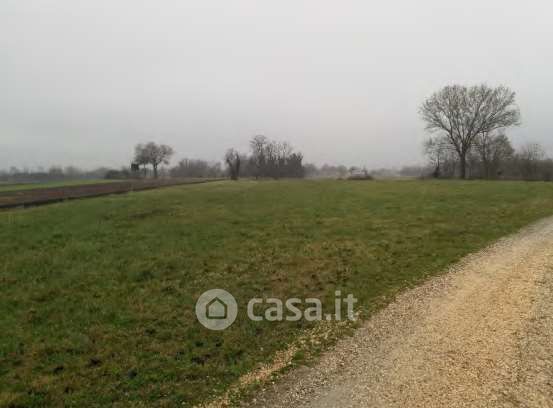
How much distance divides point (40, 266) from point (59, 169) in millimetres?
150589

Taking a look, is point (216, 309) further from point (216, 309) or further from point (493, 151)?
point (493, 151)

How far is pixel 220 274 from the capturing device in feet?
30.1

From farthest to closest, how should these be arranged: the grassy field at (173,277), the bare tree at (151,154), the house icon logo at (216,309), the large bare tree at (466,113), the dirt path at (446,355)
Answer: the bare tree at (151,154)
the large bare tree at (466,113)
the house icon logo at (216,309)
the grassy field at (173,277)
the dirt path at (446,355)

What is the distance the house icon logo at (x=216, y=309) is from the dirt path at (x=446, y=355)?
220cm

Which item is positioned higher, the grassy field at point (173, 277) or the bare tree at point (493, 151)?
the bare tree at point (493, 151)

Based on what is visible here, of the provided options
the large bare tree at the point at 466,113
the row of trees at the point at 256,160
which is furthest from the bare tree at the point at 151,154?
the large bare tree at the point at 466,113

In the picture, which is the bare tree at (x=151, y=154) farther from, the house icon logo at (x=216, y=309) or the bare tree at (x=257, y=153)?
the house icon logo at (x=216, y=309)

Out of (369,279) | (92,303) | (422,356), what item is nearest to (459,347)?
(422,356)

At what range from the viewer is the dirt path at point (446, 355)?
428 centimetres

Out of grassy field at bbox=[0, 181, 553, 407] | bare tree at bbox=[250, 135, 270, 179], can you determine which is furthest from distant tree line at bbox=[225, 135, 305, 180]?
grassy field at bbox=[0, 181, 553, 407]

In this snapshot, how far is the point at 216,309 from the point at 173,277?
2432 millimetres

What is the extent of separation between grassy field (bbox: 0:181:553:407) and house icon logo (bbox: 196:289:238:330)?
0.19 m

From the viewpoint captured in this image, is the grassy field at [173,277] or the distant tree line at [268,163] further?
the distant tree line at [268,163]

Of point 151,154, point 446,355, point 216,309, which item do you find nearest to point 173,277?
point 216,309
